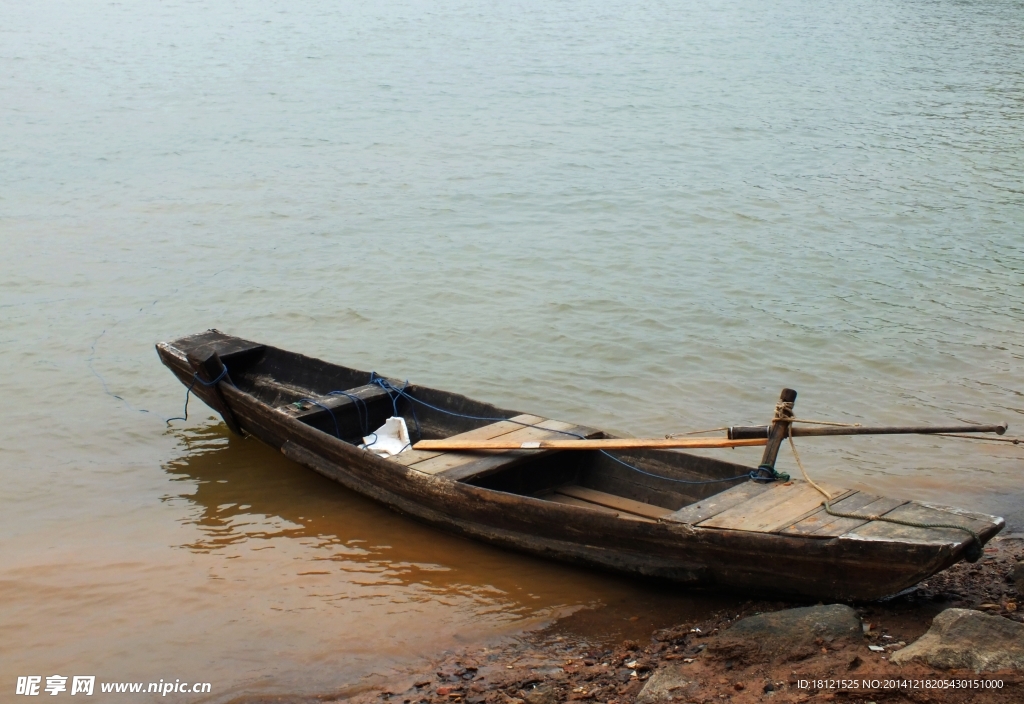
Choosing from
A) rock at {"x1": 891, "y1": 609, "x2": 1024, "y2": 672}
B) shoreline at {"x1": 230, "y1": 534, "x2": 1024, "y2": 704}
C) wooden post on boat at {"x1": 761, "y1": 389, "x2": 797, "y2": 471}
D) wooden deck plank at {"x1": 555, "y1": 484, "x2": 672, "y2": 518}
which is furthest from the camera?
wooden deck plank at {"x1": 555, "y1": 484, "x2": 672, "y2": 518}

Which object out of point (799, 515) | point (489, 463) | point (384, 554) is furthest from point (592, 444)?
point (384, 554)

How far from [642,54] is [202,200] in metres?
17.3

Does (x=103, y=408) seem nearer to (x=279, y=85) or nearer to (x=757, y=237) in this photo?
(x=757, y=237)

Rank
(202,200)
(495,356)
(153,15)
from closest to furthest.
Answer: (495,356) < (202,200) < (153,15)

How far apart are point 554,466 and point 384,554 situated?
137 cm

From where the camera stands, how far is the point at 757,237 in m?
15.3

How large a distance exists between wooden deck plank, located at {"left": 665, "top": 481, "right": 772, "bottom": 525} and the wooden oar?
264 millimetres

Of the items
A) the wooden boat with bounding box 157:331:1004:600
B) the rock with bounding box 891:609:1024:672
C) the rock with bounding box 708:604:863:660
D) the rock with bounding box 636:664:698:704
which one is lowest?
the rock with bounding box 636:664:698:704

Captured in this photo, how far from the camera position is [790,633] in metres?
5.25

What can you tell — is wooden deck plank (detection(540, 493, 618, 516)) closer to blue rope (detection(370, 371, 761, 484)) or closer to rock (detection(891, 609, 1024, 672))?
blue rope (detection(370, 371, 761, 484))

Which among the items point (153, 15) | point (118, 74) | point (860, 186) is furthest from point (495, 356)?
point (153, 15)

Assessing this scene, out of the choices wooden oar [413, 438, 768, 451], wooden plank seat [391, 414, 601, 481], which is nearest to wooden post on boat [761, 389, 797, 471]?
wooden oar [413, 438, 768, 451]

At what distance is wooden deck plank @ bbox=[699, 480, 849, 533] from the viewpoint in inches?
225

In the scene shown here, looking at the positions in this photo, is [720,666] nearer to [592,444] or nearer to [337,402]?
[592,444]
